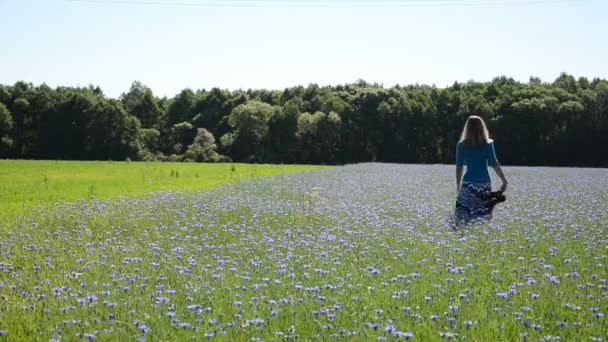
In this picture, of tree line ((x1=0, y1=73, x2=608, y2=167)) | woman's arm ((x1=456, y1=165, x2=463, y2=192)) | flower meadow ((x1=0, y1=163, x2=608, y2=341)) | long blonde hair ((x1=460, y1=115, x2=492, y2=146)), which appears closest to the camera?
flower meadow ((x1=0, y1=163, x2=608, y2=341))

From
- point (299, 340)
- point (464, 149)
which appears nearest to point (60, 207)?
point (464, 149)

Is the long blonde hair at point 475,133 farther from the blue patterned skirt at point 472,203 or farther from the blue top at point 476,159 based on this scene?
the blue patterned skirt at point 472,203

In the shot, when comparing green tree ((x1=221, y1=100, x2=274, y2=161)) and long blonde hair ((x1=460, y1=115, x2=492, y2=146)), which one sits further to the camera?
green tree ((x1=221, y1=100, x2=274, y2=161))

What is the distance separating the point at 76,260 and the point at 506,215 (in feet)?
27.0

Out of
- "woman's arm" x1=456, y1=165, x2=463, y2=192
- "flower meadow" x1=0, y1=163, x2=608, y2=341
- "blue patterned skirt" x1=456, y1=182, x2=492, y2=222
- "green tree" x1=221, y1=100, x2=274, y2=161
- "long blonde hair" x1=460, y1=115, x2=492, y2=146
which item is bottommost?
"flower meadow" x1=0, y1=163, x2=608, y2=341

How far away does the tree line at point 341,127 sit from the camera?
221 ft

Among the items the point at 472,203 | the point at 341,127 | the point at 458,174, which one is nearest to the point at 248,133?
the point at 341,127

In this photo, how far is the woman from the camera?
9.62 metres

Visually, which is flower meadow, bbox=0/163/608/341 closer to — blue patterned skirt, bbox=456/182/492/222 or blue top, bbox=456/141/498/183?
blue patterned skirt, bbox=456/182/492/222

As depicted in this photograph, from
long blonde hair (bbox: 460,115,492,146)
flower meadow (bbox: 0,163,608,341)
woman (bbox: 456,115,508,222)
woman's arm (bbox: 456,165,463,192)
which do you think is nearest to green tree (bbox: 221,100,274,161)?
flower meadow (bbox: 0,163,608,341)

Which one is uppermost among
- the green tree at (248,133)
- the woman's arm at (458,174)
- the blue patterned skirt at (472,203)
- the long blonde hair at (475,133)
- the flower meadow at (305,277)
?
the green tree at (248,133)

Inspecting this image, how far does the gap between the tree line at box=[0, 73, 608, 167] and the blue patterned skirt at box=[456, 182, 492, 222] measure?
61521mm

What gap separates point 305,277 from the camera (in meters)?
6.77

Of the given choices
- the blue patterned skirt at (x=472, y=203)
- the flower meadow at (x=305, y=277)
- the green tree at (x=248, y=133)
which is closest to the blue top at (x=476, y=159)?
the blue patterned skirt at (x=472, y=203)
